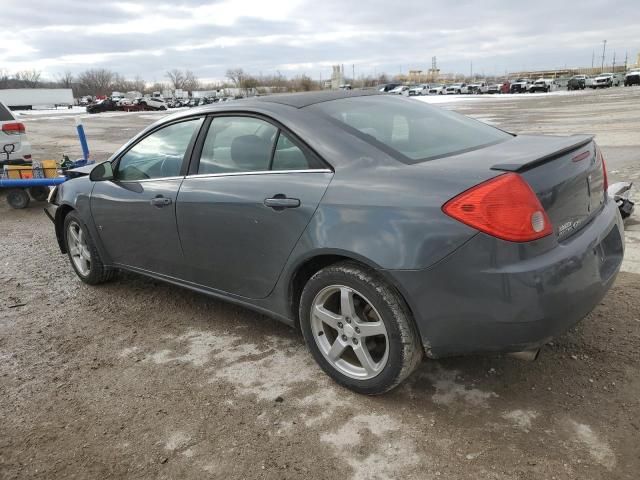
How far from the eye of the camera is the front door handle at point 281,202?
291cm

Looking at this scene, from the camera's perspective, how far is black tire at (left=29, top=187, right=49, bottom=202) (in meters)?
8.76

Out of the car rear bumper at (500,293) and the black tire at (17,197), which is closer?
the car rear bumper at (500,293)

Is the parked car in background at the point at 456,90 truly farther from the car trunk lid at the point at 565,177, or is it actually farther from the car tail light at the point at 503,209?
the car tail light at the point at 503,209

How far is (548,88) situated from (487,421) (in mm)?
71434

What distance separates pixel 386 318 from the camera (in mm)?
2637

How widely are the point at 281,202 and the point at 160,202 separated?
117 centimetres

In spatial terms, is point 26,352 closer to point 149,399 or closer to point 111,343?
point 111,343

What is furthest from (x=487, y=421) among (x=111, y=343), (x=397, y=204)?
(x=111, y=343)

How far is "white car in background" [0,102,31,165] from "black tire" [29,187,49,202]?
0.90 metres

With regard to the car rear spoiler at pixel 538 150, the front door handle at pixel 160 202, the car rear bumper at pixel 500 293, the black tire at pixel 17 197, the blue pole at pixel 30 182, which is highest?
the car rear spoiler at pixel 538 150

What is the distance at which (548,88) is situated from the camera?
6588 cm

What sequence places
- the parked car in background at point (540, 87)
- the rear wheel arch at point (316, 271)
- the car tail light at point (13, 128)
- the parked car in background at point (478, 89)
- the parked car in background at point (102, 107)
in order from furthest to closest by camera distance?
1. the parked car in background at point (478, 89)
2. the parked car in background at point (540, 87)
3. the parked car in background at point (102, 107)
4. the car tail light at point (13, 128)
5. the rear wheel arch at point (316, 271)

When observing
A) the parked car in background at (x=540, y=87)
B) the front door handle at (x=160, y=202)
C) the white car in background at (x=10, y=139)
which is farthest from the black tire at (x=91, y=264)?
the parked car in background at (x=540, y=87)

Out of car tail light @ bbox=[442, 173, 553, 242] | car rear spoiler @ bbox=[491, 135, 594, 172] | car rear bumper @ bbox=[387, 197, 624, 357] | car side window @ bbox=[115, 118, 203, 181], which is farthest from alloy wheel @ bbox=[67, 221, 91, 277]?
car rear spoiler @ bbox=[491, 135, 594, 172]
